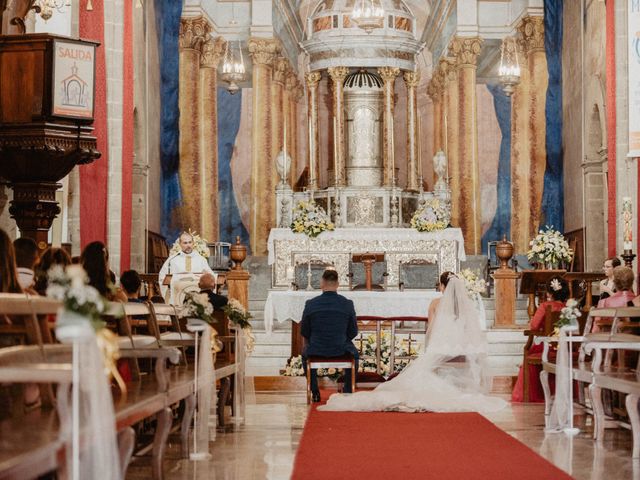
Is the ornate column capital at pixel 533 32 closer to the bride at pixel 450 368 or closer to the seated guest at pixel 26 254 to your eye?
the bride at pixel 450 368

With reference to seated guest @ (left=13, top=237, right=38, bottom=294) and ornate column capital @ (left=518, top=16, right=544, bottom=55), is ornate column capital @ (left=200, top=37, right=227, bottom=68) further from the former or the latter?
seated guest @ (left=13, top=237, right=38, bottom=294)

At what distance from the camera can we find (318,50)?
2233cm

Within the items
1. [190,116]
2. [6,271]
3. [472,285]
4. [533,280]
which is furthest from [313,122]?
[6,271]

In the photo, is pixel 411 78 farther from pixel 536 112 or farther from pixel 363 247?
pixel 363 247

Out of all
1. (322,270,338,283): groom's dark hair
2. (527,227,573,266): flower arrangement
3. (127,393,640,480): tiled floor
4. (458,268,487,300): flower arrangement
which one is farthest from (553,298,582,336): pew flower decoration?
(527,227,573,266): flower arrangement

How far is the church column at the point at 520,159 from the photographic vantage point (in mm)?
22672

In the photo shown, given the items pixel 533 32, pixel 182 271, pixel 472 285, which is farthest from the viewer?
pixel 533 32

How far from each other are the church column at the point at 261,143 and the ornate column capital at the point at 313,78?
815 mm

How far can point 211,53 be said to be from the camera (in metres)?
22.6

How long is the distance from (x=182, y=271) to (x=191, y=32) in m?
9.18

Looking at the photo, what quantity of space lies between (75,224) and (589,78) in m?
9.76

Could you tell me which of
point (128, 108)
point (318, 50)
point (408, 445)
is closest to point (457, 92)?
point (318, 50)

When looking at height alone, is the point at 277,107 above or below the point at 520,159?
above

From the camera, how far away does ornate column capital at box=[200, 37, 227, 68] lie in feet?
74.0
